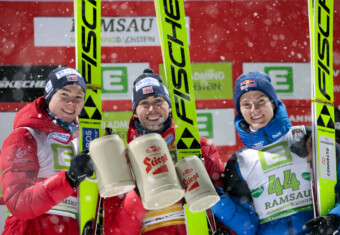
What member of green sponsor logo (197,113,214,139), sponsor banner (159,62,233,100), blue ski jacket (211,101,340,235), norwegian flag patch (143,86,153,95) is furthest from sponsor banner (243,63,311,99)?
norwegian flag patch (143,86,153,95)

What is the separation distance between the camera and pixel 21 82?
187 inches

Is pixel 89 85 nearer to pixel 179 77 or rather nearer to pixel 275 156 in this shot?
pixel 179 77

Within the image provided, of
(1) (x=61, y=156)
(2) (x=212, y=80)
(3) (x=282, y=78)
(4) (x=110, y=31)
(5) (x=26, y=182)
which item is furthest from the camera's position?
(3) (x=282, y=78)

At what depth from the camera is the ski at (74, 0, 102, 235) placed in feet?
8.15

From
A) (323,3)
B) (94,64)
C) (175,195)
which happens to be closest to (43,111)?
(94,64)

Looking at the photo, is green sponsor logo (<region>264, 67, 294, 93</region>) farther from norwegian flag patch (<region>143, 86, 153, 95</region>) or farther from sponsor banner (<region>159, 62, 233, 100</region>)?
norwegian flag patch (<region>143, 86, 153, 95</region>)

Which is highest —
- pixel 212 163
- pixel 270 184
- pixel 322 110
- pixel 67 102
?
pixel 67 102

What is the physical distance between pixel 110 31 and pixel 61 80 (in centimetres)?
251

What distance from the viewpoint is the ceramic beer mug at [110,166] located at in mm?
1925

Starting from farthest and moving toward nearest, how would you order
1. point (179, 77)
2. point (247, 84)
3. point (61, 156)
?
point (179, 77) < point (247, 84) < point (61, 156)

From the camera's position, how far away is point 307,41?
5188 mm

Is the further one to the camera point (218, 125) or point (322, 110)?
point (218, 125)

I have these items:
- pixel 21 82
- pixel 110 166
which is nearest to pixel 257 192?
pixel 110 166

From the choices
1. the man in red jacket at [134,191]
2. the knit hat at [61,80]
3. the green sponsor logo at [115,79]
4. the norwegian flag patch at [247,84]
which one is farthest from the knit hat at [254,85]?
the green sponsor logo at [115,79]
